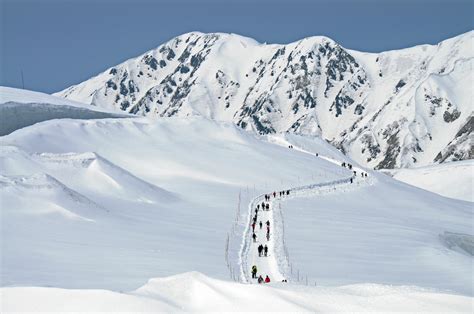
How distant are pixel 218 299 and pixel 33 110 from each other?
276 ft

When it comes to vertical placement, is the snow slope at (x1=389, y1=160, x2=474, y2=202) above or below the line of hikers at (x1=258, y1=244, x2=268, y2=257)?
below

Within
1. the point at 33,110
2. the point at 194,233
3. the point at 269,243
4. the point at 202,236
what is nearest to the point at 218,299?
the point at 202,236

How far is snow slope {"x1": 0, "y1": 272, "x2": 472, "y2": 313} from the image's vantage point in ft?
51.3

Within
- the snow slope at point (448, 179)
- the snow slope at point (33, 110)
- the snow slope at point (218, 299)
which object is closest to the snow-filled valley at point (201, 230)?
the snow slope at point (218, 299)

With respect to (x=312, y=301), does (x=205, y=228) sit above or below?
below

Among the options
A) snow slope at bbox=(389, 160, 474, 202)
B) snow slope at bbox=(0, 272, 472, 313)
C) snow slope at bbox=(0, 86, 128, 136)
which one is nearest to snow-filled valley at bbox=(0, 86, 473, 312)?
snow slope at bbox=(0, 272, 472, 313)

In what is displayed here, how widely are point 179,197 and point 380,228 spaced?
1967 centimetres

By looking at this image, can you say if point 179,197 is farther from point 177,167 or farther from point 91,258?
point 91,258

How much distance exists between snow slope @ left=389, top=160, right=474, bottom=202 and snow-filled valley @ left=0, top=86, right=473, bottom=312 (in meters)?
64.5

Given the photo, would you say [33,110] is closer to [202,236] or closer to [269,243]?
[202,236]

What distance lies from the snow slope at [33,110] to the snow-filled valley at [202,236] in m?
7.16

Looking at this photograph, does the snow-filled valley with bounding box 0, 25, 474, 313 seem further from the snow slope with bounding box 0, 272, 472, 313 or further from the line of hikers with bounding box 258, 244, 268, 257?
the line of hikers with bounding box 258, 244, 268, 257

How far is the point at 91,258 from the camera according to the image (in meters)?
29.2

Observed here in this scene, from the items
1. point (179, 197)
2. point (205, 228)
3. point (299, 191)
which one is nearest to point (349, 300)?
point (205, 228)
